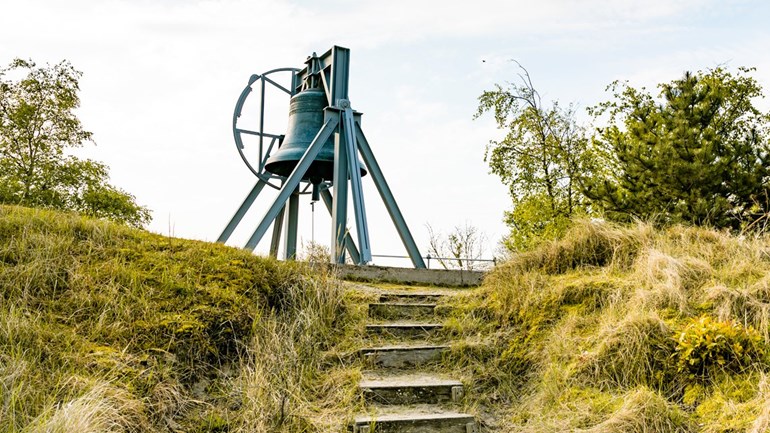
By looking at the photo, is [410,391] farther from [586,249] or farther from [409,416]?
[586,249]

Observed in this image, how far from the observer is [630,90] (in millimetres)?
16016

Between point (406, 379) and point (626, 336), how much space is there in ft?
4.94

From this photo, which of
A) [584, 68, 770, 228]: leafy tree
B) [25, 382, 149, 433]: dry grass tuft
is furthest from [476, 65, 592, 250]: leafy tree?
[25, 382, 149, 433]: dry grass tuft

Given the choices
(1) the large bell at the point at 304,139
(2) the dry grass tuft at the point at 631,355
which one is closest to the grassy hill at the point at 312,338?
(2) the dry grass tuft at the point at 631,355

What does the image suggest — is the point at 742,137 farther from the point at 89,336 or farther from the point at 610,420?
the point at 89,336

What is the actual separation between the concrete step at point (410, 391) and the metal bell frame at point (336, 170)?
3.09m

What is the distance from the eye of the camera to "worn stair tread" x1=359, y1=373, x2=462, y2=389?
393 cm

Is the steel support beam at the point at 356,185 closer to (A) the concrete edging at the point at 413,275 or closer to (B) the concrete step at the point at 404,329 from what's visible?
(A) the concrete edging at the point at 413,275

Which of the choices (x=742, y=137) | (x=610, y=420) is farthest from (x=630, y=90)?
(x=610, y=420)

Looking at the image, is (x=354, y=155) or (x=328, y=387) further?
(x=354, y=155)

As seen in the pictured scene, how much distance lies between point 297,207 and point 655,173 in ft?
19.7

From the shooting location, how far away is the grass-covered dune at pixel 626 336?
344 centimetres

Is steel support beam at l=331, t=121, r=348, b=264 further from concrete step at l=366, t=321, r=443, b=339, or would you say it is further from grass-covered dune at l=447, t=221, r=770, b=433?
concrete step at l=366, t=321, r=443, b=339

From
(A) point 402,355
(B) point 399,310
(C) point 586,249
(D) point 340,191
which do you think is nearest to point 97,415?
(A) point 402,355
